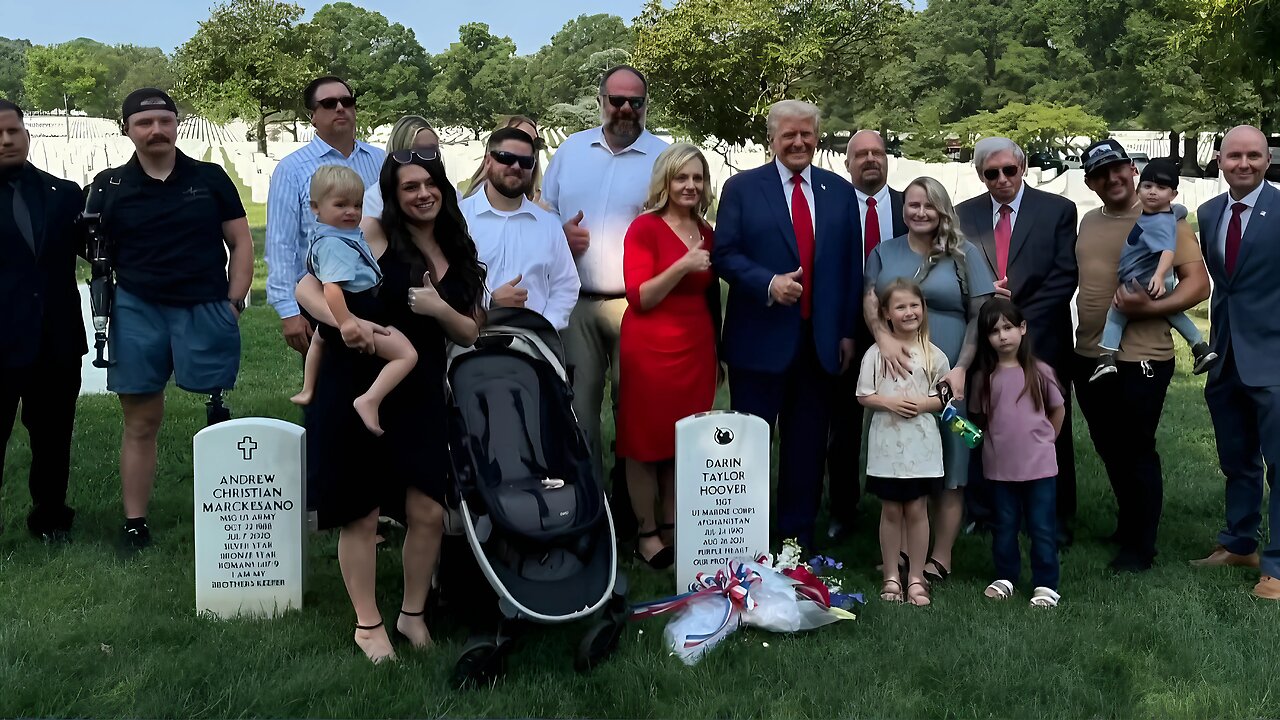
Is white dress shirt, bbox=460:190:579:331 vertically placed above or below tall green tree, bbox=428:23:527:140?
below

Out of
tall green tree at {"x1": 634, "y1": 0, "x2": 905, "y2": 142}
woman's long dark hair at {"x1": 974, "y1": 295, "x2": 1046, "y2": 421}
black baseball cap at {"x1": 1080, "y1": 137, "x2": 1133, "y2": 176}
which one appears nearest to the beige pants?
woman's long dark hair at {"x1": 974, "y1": 295, "x2": 1046, "y2": 421}

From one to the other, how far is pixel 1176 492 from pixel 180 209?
6.16 meters

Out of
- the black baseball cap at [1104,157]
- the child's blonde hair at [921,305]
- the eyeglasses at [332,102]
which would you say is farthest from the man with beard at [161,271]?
the black baseball cap at [1104,157]

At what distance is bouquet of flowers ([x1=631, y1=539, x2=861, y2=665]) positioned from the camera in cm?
492

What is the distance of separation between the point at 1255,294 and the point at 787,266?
2.27 m

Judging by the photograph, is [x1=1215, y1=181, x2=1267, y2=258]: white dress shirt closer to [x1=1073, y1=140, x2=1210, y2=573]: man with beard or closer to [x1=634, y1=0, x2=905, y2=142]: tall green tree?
[x1=1073, y1=140, x2=1210, y2=573]: man with beard

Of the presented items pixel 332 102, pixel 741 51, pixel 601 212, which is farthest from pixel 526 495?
pixel 741 51

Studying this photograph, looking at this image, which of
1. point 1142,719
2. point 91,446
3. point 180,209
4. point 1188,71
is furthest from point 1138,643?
point 1188,71

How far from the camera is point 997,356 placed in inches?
219

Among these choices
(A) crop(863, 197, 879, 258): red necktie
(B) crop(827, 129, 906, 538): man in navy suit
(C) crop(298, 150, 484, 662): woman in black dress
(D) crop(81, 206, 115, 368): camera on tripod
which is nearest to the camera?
(C) crop(298, 150, 484, 662): woman in black dress

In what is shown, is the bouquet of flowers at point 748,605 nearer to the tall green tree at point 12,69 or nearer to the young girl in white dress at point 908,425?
the young girl in white dress at point 908,425

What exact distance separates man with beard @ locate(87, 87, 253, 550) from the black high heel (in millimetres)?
2347

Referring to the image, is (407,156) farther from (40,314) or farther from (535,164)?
(40,314)

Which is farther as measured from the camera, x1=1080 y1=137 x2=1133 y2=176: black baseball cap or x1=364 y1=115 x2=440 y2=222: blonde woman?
x1=364 y1=115 x2=440 y2=222: blonde woman
